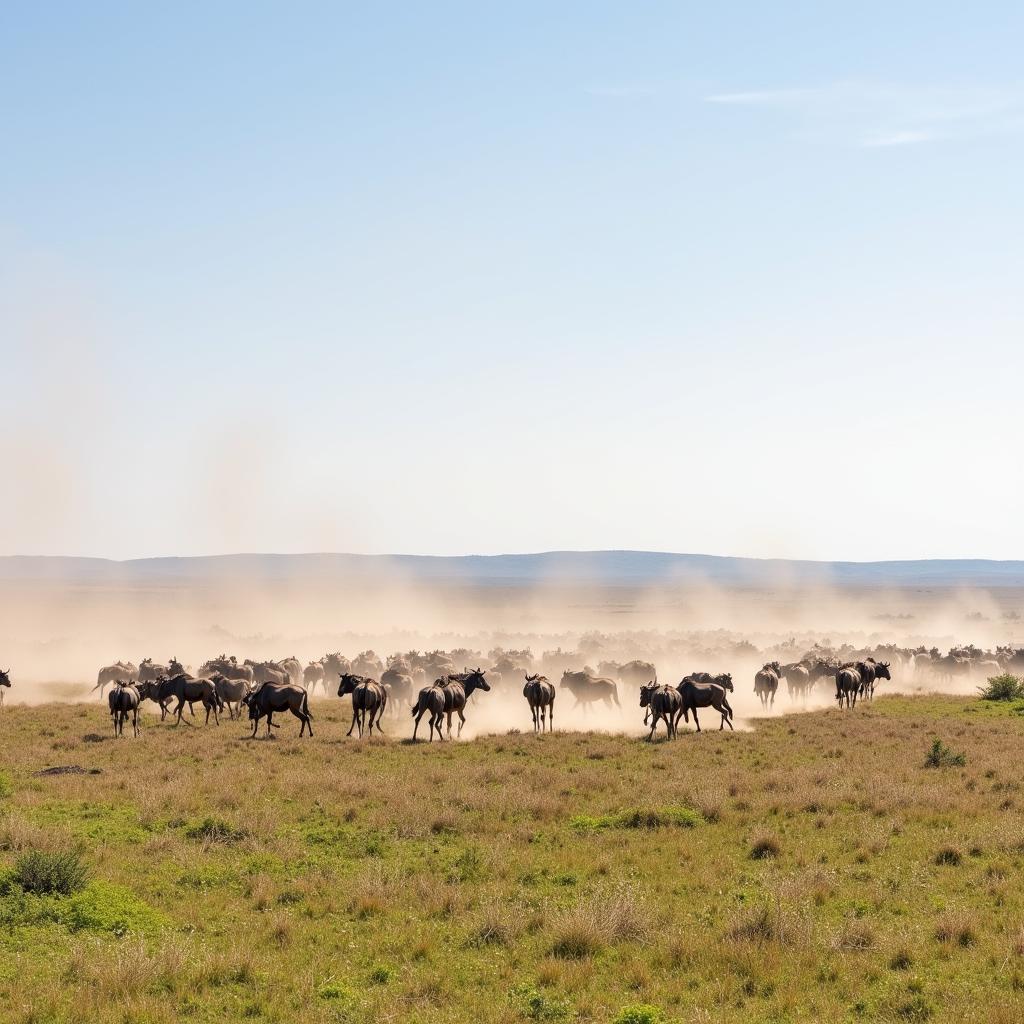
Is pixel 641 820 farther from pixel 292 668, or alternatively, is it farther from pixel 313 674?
pixel 313 674

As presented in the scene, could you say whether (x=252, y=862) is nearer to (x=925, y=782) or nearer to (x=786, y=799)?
(x=786, y=799)

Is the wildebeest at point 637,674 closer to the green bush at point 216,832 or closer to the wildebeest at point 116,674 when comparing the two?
the wildebeest at point 116,674

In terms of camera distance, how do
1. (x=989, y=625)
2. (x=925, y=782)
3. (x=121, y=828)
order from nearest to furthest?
(x=121, y=828)
(x=925, y=782)
(x=989, y=625)

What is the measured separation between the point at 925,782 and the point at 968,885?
942cm

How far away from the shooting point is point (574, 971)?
12.5 metres

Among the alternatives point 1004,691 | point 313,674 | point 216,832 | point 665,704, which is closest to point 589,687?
point 665,704

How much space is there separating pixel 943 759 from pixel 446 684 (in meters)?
18.2

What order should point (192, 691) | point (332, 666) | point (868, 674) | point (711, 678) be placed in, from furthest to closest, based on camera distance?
1. point (332, 666)
2. point (868, 674)
3. point (711, 678)
4. point (192, 691)

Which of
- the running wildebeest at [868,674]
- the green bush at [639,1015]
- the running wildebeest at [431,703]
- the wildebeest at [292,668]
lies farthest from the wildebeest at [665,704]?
the green bush at [639,1015]

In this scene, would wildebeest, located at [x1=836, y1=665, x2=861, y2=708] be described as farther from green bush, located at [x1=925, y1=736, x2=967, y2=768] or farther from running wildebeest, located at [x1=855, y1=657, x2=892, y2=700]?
green bush, located at [x1=925, y1=736, x2=967, y2=768]

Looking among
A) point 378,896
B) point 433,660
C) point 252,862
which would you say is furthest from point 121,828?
point 433,660

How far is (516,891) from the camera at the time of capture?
15.9 metres

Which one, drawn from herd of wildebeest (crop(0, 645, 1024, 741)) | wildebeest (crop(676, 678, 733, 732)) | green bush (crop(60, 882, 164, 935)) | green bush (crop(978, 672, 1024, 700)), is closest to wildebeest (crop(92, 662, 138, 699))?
herd of wildebeest (crop(0, 645, 1024, 741))

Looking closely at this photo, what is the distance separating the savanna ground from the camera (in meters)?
11.8
